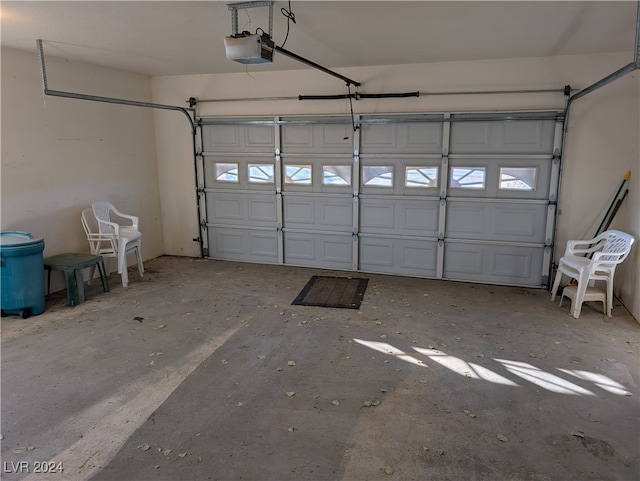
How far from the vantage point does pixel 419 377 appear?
338 cm

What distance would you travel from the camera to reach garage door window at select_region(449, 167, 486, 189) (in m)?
5.58

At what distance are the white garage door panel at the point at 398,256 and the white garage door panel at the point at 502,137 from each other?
4.31ft

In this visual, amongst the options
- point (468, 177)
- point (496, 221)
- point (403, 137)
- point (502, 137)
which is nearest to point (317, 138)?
point (403, 137)

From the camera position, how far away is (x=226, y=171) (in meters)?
6.66

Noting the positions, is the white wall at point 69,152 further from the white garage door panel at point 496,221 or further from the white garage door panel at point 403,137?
the white garage door panel at point 496,221

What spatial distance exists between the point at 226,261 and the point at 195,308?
2045 mm

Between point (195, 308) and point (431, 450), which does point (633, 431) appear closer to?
point (431, 450)

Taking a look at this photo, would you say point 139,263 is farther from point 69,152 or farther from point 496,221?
point 496,221

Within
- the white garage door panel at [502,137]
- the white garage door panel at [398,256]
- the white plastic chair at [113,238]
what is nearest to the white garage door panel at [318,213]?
the white garage door panel at [398,256]

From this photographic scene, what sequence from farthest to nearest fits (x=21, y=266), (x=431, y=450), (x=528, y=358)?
(x=21, y=266) < (x=528, y=358) < (x=431, y=450)

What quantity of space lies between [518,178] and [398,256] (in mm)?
1794

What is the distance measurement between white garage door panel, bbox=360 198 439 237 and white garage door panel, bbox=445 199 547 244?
24 cm

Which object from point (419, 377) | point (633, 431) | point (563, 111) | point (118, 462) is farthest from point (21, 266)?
point (563, 111)

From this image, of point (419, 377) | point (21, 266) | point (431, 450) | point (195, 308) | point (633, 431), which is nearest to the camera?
point (431, 450)
